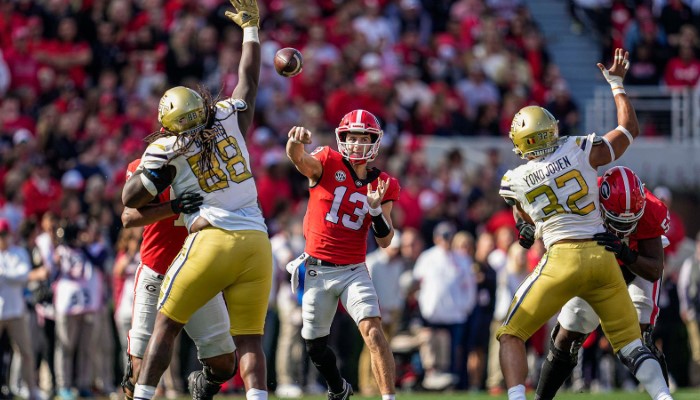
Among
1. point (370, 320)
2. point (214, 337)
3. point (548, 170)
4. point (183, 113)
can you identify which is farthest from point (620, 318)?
point (183, 113)

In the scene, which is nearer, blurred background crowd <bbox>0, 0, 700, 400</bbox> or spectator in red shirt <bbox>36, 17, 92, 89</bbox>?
blurred background crowd <bbox>0, 0, 700, 400</bbox>

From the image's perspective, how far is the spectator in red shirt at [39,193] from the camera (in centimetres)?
1452

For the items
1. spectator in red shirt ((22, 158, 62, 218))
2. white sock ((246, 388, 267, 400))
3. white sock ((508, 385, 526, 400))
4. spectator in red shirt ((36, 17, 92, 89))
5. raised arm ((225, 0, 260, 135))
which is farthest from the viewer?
spectator in red shirt ((36, 17, 92, 89))

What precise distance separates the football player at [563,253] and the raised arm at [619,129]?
0.05 feet

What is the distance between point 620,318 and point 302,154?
2.43 m

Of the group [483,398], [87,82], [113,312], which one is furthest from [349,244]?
[87,82]

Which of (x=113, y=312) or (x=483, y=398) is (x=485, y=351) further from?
(x=113, y=312)

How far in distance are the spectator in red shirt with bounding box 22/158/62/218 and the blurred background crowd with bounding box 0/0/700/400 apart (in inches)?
0.6

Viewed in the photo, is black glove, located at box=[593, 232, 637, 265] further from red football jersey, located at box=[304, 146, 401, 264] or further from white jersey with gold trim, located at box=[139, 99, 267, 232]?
white jersey with gold trim, located at box=[139, 99, 267, 232]

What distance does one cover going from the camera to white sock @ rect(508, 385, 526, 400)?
26.2 ft

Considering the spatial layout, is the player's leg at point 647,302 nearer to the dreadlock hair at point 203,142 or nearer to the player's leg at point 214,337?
the player's leg at point 214,337

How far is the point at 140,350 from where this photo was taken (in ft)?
28.6

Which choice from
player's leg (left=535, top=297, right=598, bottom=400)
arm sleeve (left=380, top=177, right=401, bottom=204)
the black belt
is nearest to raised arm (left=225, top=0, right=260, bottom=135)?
arm sleeve (left=380, top=177, right=401, bottom=204)

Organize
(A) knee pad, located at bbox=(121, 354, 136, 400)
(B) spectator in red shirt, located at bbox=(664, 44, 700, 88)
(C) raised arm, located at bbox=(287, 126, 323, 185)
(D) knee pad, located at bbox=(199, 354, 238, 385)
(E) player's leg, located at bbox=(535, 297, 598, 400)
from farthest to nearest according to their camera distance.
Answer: (B) spectator in red shirt, located at bbox=(664, 44, 700, 88)
(E) player's leg, located at bbox=(535, 297, 598, 400)
(A) knee pad, located at bbox=(121, 354, 136, 400)
(C) raised arm, located at bbox=(287, 126, 323, 185)
(D) knee pad, located at bbox=(199, 354, 238, 385)
